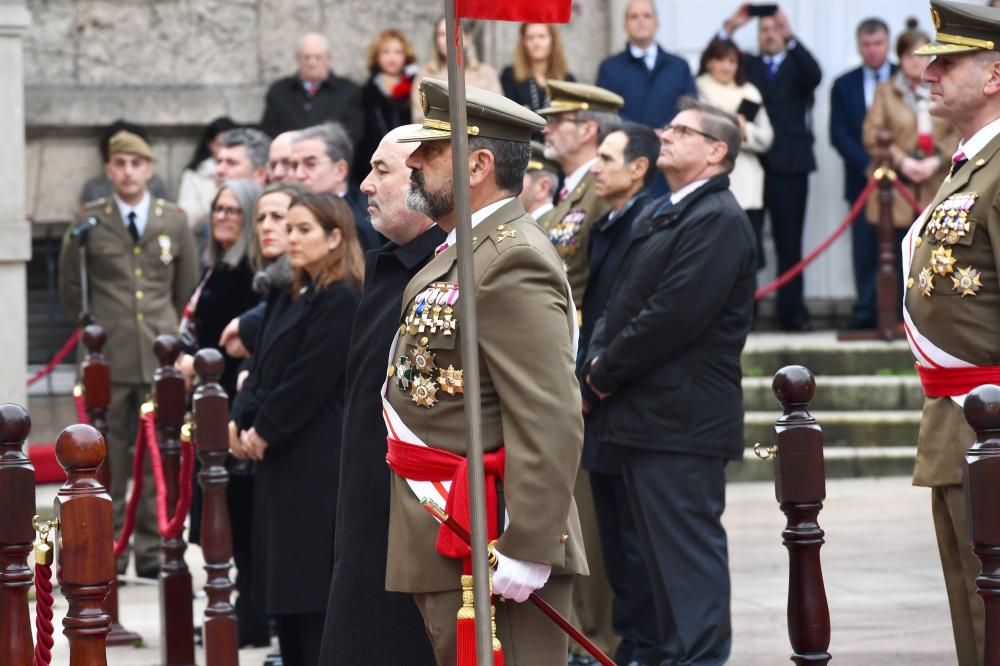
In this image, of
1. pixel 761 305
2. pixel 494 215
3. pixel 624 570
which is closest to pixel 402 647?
pixel 494 215

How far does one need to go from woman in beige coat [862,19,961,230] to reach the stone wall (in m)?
2.18

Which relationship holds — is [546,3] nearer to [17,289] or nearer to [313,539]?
[313,539]

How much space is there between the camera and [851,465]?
12.1 meters

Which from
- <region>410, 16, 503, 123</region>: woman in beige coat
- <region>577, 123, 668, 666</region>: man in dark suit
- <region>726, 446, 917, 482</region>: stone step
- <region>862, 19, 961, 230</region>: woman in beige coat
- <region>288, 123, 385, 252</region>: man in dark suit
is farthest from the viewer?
<region>862, 19, 961, 230</region>: woman in beige coat

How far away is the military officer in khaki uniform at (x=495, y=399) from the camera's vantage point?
434 centimetres

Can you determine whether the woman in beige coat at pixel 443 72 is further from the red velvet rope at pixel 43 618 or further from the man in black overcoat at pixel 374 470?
the red velvet rope at pixel 43 618

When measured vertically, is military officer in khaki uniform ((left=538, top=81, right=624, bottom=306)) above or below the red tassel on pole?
above

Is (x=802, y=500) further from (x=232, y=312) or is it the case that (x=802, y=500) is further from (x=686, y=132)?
(x=232, y=312)

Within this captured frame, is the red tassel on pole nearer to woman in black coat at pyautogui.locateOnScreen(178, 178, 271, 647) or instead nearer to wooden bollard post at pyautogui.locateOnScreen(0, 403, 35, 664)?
wooden bollard post at pyautogui.locateOnScreen(0, 403, 35, 664)

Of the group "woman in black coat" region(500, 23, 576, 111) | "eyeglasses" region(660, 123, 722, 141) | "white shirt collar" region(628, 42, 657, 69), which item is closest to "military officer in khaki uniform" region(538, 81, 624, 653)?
"eyeglasses" region(660, 123, 722, 141)

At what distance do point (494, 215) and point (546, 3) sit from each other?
77 cm

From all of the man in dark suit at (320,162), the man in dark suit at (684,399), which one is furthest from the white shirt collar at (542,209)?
the man in dark suit at (684,399)

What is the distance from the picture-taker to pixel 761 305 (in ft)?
47.7

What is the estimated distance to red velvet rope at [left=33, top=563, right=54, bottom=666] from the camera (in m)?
4.93
